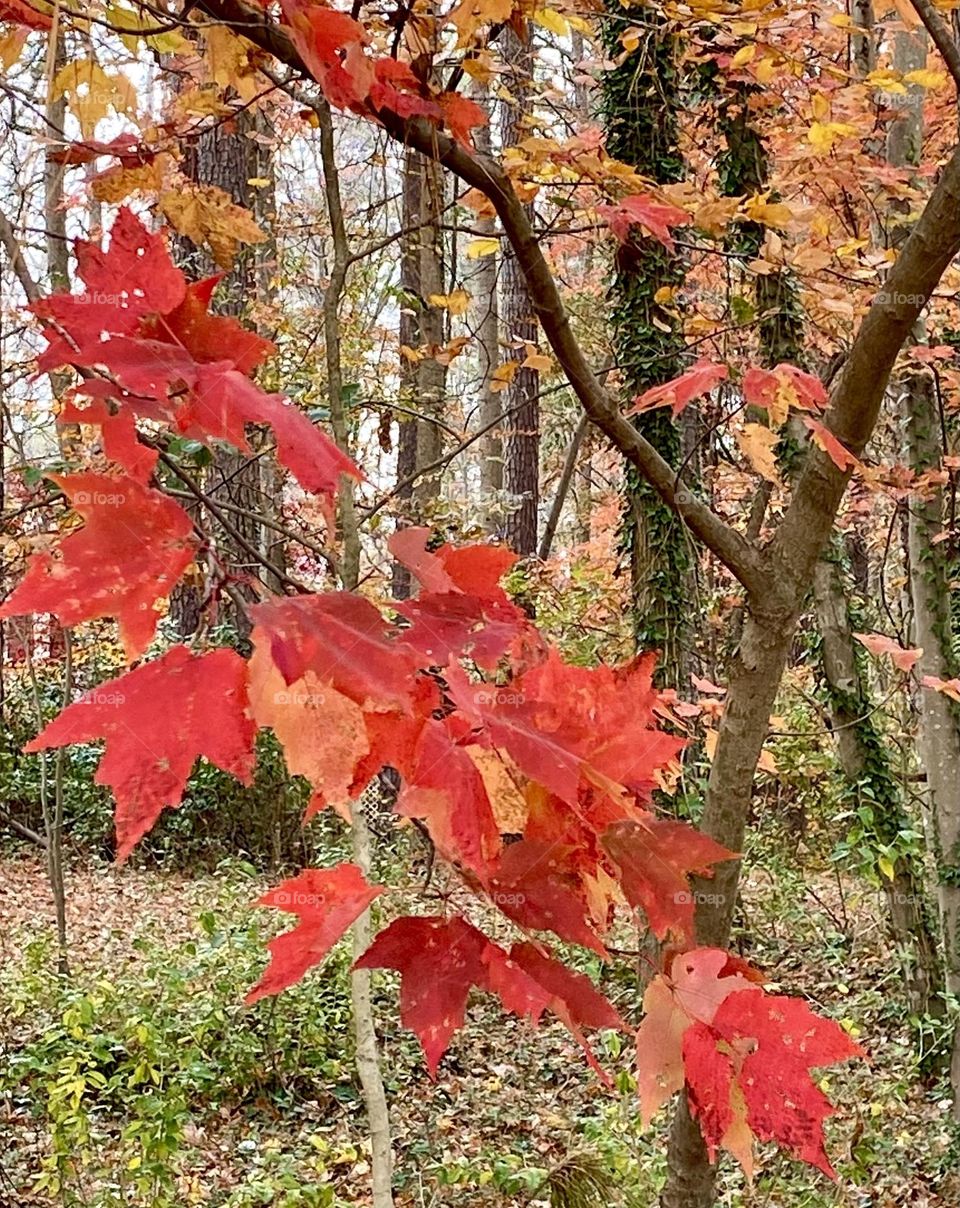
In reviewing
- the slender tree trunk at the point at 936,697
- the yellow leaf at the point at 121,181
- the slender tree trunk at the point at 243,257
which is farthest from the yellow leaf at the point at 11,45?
the slender tree trunk at the point at 243,257

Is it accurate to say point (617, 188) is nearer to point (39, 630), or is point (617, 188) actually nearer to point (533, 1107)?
point (533, 1107)

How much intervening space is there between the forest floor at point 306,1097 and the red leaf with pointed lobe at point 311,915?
2.34 m

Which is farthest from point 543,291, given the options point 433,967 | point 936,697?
point 936,697

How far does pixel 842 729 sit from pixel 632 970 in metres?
1.51

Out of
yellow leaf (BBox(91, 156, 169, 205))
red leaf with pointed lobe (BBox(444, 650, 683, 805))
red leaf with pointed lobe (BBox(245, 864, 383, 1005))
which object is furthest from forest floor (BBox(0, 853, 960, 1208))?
red leaf with pointed lobe (BBox(444, 650, 683, 805))

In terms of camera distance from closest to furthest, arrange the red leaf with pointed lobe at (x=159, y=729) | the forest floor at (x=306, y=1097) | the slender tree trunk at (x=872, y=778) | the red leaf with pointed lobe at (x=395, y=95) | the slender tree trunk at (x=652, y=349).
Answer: the red leaf with pointed lobe at (x=159, y=729)
the red leaf with pointed lobe at (x=395, y=95)
the forest floor at (x=306, y=1097)
the slender tree trunk at (x=652, y=349)
the slender tree trunk at (x=872, y=778)

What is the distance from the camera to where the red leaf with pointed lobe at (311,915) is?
0.86 metres

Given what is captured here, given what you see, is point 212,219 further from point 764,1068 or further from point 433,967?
point 764,1068

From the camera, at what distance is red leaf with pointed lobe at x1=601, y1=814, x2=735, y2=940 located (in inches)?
35.9

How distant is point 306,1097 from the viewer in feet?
13.8

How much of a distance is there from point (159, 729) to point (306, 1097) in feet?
13.2

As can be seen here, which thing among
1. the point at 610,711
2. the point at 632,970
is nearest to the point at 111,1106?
the point at 632,970

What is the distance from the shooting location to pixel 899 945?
5.06 meters

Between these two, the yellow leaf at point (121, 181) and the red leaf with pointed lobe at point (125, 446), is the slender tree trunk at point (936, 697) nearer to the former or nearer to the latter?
the yellow leaf at point (121, 181)
